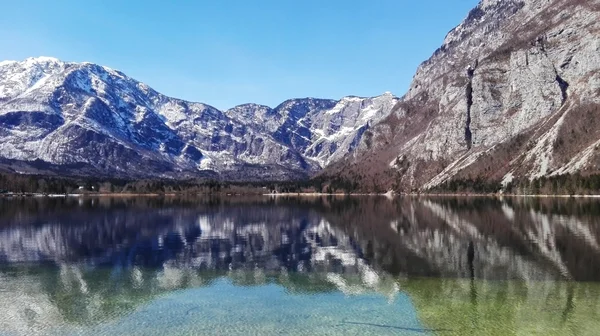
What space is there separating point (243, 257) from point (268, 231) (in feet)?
116

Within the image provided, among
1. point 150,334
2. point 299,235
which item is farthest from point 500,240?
point 150,334

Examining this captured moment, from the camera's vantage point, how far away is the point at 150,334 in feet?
105

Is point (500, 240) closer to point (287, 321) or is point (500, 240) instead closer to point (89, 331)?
point (287, 321)

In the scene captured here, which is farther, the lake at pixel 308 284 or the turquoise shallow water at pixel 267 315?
the lake at pixel 308 284

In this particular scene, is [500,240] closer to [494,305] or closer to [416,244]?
[416,244]

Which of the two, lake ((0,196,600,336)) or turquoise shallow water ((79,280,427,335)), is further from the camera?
lake ((0,196,600,336))

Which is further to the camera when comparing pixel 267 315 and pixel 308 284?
pixel 308 284

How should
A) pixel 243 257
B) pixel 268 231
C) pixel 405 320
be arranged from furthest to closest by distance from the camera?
pixel 268 231
pixel 243 257
pixel 405 320

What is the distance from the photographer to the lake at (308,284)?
110 ft

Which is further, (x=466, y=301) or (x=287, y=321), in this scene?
(x=466, y=301)

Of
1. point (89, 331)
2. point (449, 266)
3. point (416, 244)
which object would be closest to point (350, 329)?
point (89, 331)

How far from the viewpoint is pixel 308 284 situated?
4706 centimetres

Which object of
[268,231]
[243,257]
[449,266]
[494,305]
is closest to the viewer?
[494,305]

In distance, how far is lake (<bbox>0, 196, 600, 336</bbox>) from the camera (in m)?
33.5
